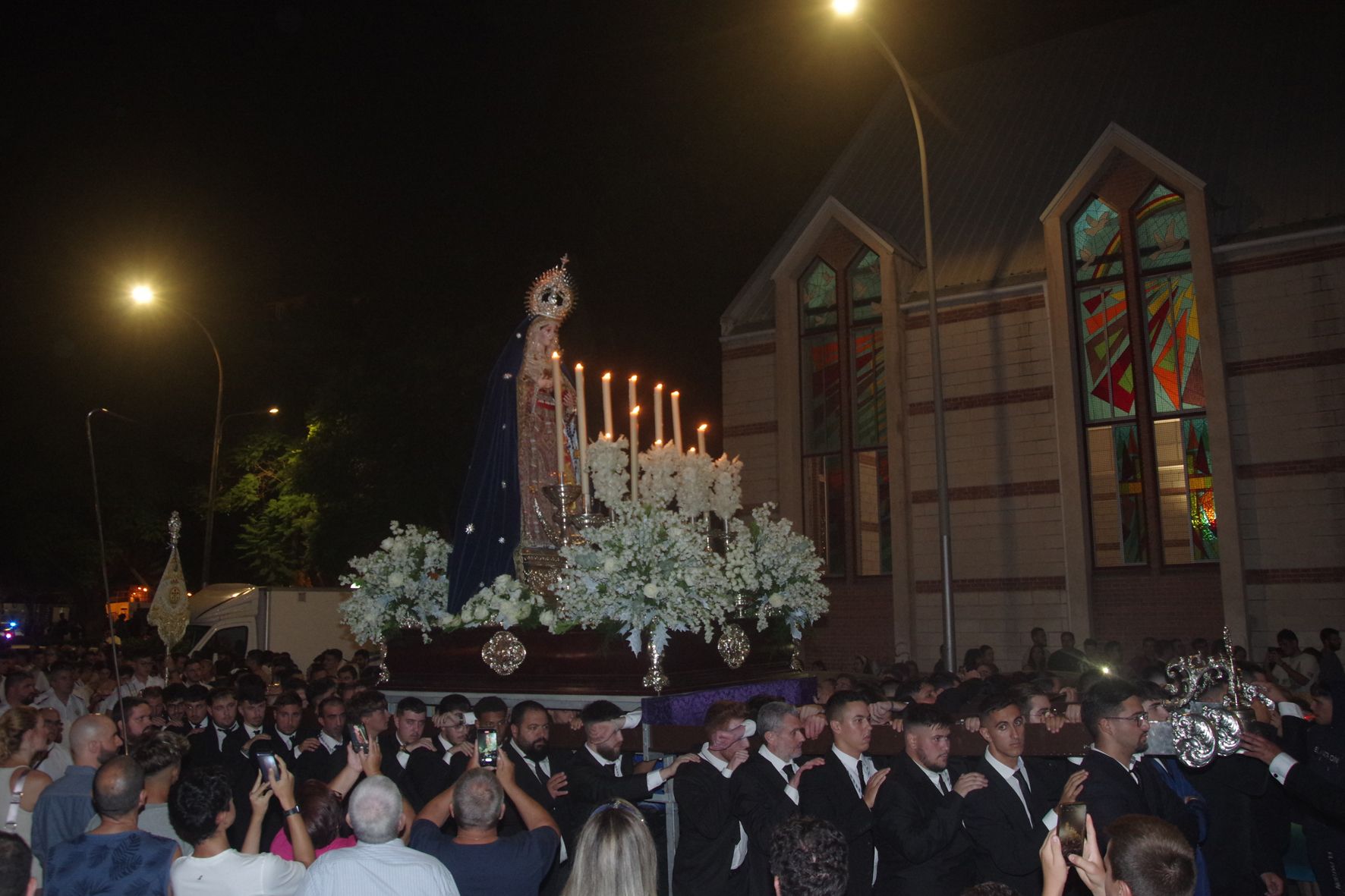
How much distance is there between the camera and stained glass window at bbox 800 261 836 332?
23.5 metres

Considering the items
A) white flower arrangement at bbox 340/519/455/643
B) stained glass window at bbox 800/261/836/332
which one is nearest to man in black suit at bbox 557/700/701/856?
white flower arrangement at bbox 340/519/455/643

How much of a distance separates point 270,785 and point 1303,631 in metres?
18.6

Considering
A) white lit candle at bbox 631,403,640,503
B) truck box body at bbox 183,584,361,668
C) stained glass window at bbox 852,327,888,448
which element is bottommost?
truck box body at bbox 183,584,361,668

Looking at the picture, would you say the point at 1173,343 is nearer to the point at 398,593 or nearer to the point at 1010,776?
the point at 398,593

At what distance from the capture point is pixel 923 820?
5.59m

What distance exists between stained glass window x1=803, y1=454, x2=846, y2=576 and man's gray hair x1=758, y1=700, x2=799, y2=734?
1680 centimetres

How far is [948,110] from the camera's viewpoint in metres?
26.5

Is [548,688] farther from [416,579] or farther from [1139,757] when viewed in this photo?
[1139,757]

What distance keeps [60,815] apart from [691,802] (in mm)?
3197

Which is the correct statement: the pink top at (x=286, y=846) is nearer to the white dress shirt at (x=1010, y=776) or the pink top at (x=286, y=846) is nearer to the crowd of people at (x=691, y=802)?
the crowd of people at (x=691, y=802)

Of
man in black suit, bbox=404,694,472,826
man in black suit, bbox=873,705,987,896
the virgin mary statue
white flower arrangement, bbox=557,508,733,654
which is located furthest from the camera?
the virgin mary statue

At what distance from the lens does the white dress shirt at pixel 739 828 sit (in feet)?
19.8

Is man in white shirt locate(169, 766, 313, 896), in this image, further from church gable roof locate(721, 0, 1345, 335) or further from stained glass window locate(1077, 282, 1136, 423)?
church gable roof locate(721, 0, 1345, 335)

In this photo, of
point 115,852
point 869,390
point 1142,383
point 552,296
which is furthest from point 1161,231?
point 115,852
